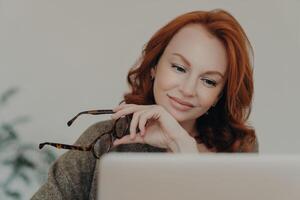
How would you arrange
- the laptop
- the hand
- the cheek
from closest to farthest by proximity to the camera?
the laptop
the hand
the cheek

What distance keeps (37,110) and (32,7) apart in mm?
289

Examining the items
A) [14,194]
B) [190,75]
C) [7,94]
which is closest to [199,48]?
[190,75]

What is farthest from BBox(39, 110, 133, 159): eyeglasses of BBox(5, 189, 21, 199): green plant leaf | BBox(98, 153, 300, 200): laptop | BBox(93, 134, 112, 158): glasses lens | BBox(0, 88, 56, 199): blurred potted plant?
BBox(98, 153, 300, 200): laptop

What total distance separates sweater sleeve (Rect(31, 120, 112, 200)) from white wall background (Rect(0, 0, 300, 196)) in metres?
0.08

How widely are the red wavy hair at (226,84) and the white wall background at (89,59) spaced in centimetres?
3

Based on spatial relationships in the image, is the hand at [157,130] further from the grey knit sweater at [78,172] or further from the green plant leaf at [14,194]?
the green plant leaf at [14,194]

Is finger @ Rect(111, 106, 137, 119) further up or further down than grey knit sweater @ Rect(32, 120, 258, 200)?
further up

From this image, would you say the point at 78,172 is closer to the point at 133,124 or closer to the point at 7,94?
the point at 133,124

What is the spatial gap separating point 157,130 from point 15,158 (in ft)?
1.40

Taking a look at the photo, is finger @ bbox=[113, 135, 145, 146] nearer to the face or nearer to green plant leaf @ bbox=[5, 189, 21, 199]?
the face

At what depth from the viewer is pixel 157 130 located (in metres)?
1.26

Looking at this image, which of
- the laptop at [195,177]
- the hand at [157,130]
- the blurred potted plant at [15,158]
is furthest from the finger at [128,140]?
the laptop at [195,177]

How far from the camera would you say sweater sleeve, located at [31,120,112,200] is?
1246mm

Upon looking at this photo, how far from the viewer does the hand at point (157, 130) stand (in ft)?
4.05
